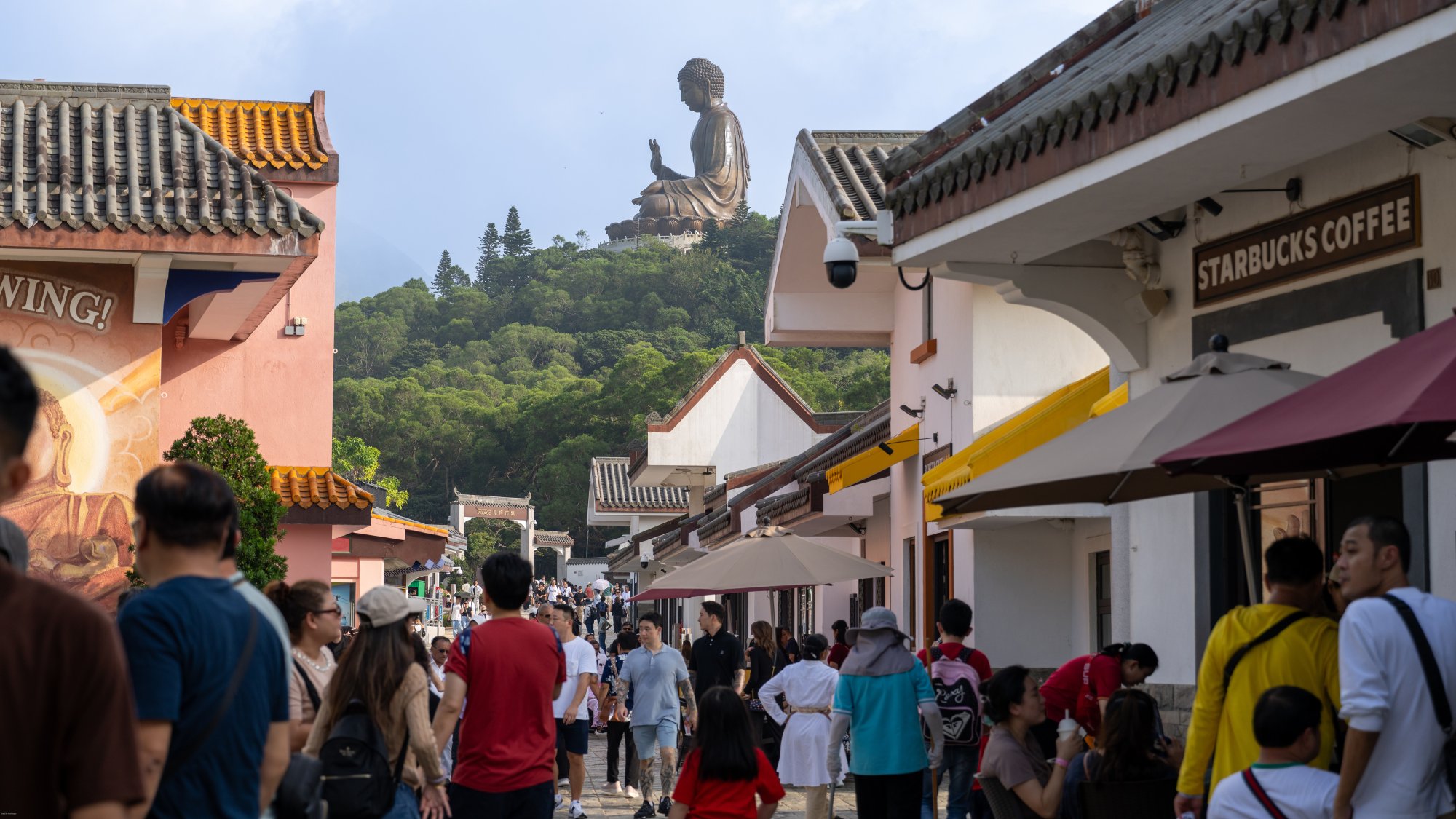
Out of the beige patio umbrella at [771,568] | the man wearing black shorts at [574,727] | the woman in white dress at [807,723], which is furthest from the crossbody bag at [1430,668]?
the beige patio umbrella at [771,568]

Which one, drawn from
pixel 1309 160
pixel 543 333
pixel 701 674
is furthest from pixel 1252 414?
pixel 543 333

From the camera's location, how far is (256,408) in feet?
61.3

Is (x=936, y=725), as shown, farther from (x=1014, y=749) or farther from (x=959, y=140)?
(x=959, y=140)

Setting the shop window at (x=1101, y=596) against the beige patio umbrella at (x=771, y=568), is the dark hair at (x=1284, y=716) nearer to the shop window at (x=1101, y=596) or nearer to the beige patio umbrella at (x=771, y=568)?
the shop window at (x=1101, y=596)

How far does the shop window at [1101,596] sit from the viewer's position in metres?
14.6

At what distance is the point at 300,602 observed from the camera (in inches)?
254

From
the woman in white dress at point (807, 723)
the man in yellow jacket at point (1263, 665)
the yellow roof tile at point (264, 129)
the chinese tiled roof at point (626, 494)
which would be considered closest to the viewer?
the man in yellow jacket at point (1263, 665)

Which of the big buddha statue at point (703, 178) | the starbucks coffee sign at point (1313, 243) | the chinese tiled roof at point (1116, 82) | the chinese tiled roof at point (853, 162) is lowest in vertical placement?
the starbucks coffee sign at point (1313, 243)

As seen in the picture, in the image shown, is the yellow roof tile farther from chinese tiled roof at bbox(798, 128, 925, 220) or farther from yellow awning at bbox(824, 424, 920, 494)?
yellow awning at bbox(824, 424, 920, 494)

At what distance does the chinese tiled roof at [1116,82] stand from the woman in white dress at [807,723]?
3.67 m

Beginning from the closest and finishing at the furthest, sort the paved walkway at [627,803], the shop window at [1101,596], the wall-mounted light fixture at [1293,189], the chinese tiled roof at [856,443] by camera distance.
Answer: the wall-mounted light fixture at [1293,189] < the paved walkway at [627,803] < the shop window at [1101,596] < the chinese tiled roof at [856,443]

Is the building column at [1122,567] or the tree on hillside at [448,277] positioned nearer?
the building column at [1122,567]

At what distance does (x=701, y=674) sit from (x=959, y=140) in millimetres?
5973

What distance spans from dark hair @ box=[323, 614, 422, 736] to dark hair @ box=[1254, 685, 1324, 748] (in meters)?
3.18
